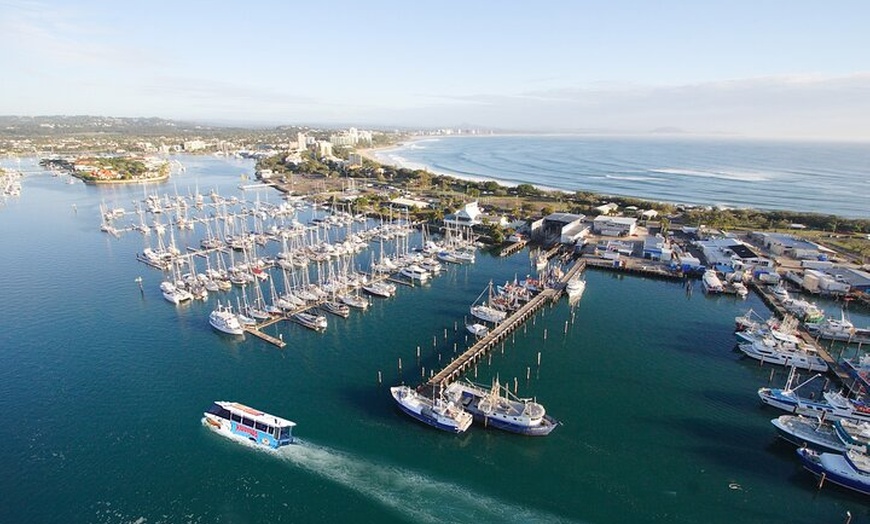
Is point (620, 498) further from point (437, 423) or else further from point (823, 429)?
point (823, 429)

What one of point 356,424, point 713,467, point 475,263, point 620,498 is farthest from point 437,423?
point 475,263

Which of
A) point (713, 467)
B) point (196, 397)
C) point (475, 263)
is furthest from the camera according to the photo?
point (475, 263)

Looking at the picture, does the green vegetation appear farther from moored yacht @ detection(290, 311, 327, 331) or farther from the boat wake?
the boat wake

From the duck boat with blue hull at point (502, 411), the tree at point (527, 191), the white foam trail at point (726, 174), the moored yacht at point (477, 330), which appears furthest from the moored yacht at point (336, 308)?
the white foam trail at point (726, 174)

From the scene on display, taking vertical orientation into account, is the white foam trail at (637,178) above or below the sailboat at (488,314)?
above

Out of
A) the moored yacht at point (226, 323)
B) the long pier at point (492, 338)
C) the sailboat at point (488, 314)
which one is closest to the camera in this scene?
the long pier at point (492, 338)

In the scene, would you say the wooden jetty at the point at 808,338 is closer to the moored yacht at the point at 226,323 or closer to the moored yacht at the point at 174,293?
the moored yacht at the point at 226,323
